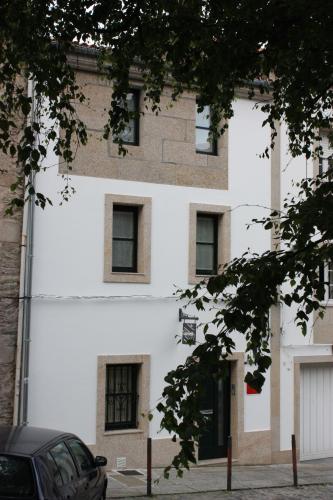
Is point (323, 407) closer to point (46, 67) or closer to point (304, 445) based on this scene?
point (304, 445)

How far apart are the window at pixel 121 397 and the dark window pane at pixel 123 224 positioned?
9.15 feet

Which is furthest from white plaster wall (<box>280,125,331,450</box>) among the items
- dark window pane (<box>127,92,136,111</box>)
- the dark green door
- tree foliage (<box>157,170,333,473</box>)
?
tree foliage (<box>157,170,333,473</box>)

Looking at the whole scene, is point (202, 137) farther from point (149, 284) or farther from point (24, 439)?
point (24, 439)

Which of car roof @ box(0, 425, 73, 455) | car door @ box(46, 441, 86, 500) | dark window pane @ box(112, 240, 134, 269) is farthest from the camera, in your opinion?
dark window pane @ box(112, 240, 134, 269)

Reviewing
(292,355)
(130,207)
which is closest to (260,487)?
(292,355)

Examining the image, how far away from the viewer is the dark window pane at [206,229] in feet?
53.8

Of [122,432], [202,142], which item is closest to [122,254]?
[202,142]

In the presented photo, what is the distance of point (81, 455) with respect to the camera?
30.5 ft

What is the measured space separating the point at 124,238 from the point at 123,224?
304mm

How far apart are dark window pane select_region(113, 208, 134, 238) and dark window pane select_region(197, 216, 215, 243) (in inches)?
65.6

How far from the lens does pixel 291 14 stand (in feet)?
23.4

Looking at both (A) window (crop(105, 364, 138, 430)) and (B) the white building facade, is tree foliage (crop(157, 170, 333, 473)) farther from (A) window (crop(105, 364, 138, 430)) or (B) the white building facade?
(A) window (crop(105, 364, 138, 430))

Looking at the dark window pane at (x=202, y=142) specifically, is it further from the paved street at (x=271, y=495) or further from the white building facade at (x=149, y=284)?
the paved street at (x=271, y=495)

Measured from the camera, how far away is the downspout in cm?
1361
